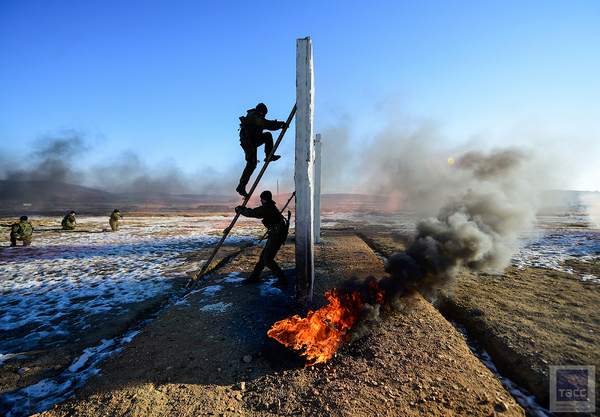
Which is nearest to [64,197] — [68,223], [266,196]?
[68,223]

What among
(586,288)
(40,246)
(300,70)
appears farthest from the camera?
(40,246)

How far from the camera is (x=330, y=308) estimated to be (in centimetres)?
407

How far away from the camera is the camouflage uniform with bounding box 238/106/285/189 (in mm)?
5270

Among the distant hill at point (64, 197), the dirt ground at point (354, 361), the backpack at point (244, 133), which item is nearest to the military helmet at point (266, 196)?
the backpack at point (244, 133)

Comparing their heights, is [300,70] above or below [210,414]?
above

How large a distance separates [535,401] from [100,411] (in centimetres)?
454

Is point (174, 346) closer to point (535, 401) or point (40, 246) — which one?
point (535, 401)

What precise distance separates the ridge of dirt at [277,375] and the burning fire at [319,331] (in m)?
Answer: 0.13

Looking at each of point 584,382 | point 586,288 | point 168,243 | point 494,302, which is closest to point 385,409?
point 584,382

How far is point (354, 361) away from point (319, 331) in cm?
56

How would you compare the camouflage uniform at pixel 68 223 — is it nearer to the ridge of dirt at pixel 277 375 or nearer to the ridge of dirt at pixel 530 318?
the ridge of dirt at pixel 277 375

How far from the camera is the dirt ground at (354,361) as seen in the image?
2.58m

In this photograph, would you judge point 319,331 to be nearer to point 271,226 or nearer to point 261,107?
point 271,226

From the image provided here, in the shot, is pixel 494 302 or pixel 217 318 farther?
pixel 494 302
